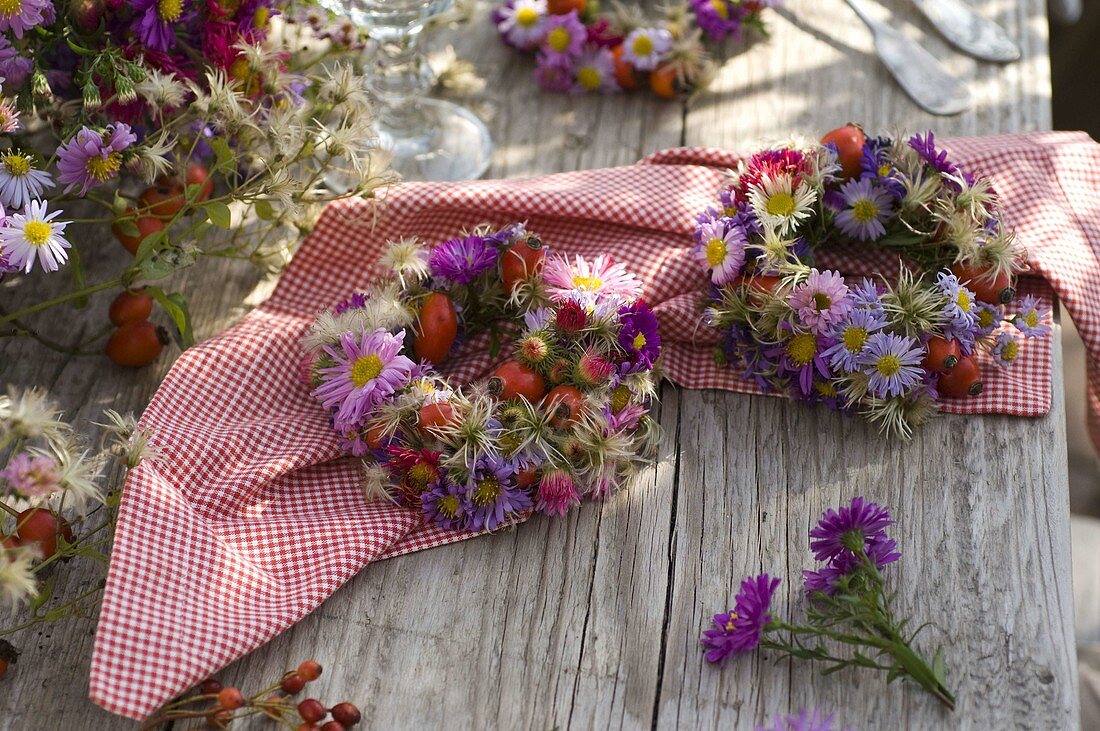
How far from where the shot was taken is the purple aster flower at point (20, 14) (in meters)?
1.26

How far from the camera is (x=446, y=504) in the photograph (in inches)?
50.6

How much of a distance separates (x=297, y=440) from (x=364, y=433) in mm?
101

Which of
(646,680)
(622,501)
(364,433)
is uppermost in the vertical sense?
(364,433)

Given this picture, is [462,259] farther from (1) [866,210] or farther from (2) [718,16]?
(2) [718,16]

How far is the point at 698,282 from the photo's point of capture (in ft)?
4.91

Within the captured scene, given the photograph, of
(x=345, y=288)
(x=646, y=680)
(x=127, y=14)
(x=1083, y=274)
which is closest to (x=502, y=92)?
(x=345, y=288)

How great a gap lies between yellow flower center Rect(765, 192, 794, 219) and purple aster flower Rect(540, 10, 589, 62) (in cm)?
64

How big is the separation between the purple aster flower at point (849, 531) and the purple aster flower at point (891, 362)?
0.61 feet

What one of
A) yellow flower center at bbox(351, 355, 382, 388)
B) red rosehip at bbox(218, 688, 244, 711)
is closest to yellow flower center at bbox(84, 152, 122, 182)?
yellow flower center at bbox(351, 355, 382, 388)

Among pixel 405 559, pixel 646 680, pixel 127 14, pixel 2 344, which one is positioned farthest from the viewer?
pixel 2 344

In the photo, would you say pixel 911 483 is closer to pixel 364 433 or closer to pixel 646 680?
pixel 646 680

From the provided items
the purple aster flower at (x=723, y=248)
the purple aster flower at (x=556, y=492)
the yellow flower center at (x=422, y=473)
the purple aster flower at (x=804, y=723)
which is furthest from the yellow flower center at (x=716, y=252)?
the purple aster flower at (x=804, y=723)

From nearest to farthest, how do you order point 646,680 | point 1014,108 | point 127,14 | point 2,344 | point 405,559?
point 646,680, point 405,559, point 127,14, point 2,344, point 1014,108

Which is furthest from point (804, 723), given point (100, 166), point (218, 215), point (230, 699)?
point (100, 166)
